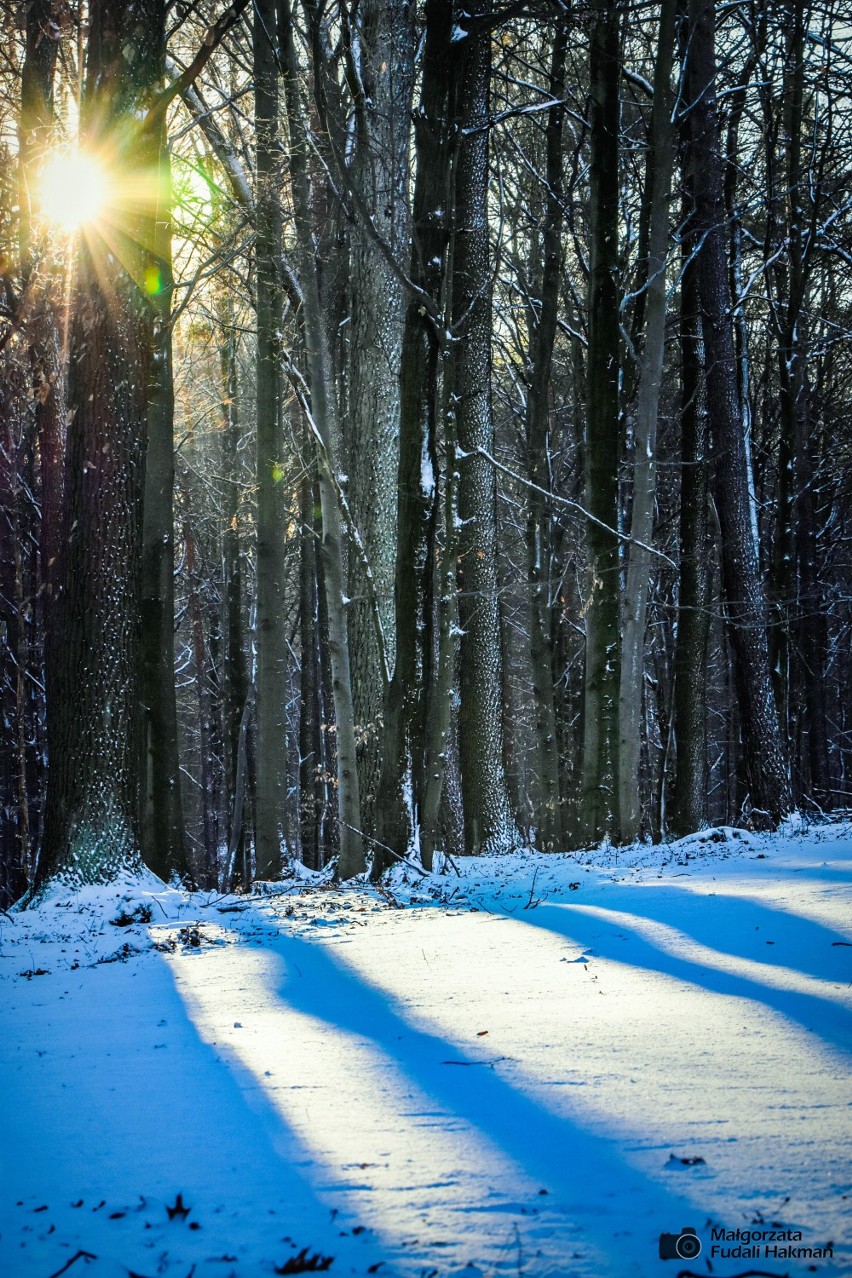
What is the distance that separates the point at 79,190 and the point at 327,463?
3211 millimetres

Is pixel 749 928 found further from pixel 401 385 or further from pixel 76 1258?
pixel 401 385

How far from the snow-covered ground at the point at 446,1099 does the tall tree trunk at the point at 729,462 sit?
20.6 ft

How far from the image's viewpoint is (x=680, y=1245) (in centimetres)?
157

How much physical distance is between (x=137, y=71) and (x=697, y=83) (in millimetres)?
6918

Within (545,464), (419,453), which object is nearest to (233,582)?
(545,464)

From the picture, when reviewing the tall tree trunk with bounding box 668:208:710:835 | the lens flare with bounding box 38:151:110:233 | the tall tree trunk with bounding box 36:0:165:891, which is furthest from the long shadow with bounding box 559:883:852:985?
the tall tree trunk with bounding box 668:208:710:835

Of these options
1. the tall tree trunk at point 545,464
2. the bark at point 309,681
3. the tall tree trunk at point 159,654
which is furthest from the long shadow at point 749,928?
the bark at point 309,681

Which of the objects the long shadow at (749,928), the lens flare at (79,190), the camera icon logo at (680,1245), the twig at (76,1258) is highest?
the lens flare at (79,190)

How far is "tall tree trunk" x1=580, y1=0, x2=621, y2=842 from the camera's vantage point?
9.66m

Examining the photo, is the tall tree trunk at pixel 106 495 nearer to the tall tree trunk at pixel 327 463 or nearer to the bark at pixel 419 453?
the bark at pixel 419 453

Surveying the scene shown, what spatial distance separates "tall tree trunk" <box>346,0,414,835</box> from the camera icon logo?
8.70 metres

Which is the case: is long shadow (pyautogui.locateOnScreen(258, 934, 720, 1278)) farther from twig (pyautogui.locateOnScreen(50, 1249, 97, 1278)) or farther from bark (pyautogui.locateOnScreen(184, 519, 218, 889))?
bark (pyautogui.locateOnScreen(184, 519, 218, 889))

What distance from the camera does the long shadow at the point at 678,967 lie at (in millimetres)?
2709

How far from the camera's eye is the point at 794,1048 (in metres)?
2.49
